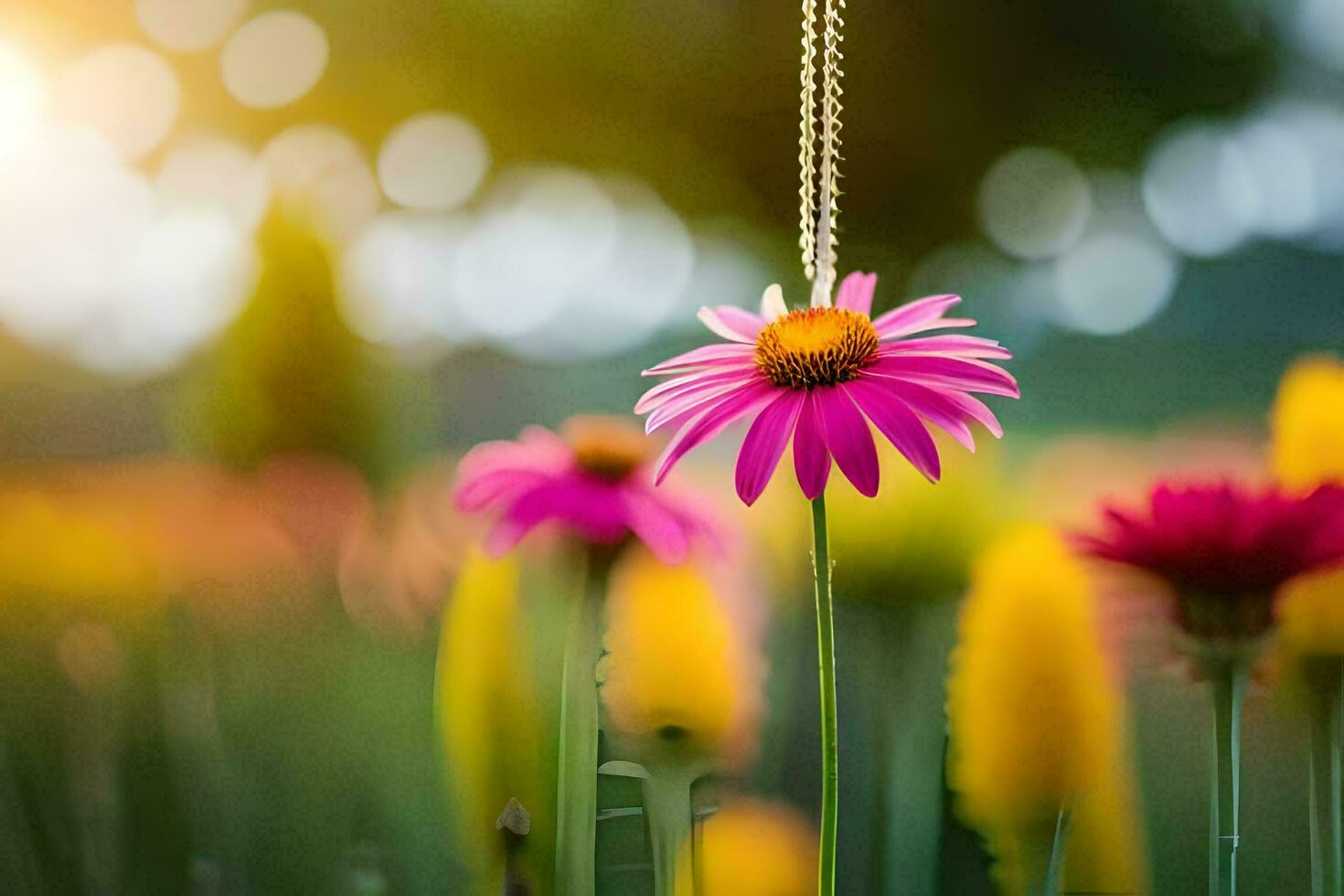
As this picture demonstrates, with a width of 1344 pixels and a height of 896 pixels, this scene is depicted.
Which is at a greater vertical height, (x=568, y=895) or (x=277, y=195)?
(x=277, y=195)

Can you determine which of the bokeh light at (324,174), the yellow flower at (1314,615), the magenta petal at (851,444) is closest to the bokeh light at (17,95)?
the bokeh light at (324,174)

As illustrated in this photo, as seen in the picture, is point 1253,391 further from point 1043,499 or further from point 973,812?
point 973,812

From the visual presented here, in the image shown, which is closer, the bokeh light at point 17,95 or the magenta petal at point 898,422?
the magenta petal at point 898,422

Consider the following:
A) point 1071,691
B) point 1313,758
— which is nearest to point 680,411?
point 1071,691

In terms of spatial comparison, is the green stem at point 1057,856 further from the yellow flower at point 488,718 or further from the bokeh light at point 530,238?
the bokeh light at point 530,238

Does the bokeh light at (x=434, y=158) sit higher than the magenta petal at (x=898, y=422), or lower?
higher

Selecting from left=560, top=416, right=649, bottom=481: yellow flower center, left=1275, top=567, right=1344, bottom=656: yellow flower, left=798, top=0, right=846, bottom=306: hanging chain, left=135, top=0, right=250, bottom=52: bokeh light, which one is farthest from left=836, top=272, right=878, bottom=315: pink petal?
left=135, top=0, right=250, bottom=52: bokeh light

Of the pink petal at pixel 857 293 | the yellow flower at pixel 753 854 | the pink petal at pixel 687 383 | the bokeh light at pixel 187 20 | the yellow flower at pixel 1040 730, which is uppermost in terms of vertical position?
the bokeh light at pixel 187 20
